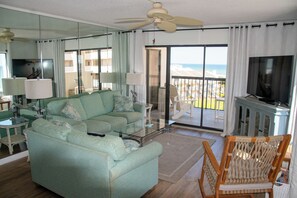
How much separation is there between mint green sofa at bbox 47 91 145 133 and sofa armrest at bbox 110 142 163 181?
149 centimetres

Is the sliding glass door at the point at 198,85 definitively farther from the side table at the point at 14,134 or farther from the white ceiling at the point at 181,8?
the side table at the point at 14,134

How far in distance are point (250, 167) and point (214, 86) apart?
376cm

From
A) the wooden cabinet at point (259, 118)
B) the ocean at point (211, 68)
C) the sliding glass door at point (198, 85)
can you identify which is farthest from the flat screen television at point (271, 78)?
the sliding glass door at point (198, 85)

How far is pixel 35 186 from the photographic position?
3031 mm

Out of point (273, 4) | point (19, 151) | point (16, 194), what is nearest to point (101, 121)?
point (19, 151)

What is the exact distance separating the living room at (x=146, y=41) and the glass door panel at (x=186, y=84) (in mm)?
197

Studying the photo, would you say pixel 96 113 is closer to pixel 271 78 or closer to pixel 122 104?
pixel 122 104

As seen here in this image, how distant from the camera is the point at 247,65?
4902 mm

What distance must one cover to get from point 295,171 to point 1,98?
13.9 ft

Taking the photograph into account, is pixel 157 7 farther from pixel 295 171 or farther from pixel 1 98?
pixel 1 98

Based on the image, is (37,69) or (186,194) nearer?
(186,194)

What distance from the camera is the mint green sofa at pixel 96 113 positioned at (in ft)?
13.4

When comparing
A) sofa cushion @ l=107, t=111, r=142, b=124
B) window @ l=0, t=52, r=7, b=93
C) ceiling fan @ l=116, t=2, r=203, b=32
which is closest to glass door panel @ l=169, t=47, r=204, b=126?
sofa cushion @ l=107, t=111, r=142, b=124

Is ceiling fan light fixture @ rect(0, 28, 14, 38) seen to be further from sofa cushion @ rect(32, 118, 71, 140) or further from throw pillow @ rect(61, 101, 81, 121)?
sofa cushion @ rect(32, 118, 71, 140)
